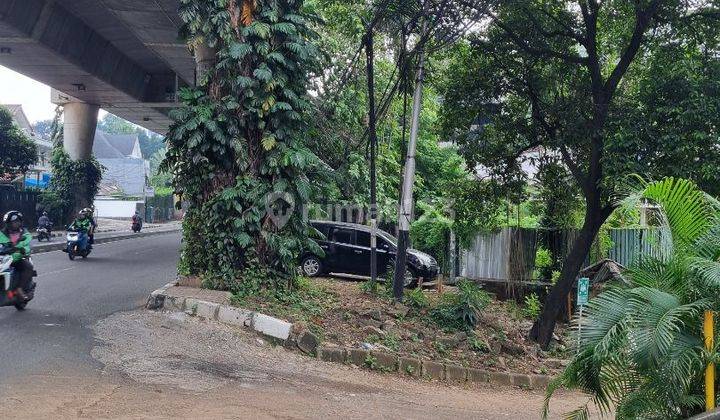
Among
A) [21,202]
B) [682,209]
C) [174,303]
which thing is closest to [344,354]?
[174,303]

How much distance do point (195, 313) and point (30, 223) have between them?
81.4 feet

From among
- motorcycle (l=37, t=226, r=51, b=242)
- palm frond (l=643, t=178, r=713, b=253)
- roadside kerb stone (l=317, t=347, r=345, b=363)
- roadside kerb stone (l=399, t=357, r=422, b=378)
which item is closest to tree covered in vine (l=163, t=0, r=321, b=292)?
roadside kerb stone (l=317, t=347, r=345, b=363)

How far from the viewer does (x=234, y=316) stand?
9484 millimetres

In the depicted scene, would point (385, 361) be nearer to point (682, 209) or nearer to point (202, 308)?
point (202, 308)

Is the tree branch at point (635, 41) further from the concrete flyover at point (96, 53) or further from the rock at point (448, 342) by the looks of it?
the concrete flyover at point (96, 53)

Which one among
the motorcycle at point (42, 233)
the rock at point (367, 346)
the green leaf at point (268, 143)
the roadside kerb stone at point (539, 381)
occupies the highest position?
the green leaf at point (268, 143)

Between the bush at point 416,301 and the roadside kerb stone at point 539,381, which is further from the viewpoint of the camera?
the bush at point 416,301

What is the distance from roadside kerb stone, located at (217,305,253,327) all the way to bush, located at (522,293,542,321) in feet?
25.7

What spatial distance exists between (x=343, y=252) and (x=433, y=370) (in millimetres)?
9373

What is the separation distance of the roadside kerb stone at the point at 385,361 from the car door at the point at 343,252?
9.38 meters

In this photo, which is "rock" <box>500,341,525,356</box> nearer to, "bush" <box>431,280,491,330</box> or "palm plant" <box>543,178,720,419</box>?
"bush" <box>431,280,491,330</box>

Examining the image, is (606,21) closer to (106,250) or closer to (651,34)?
(651,34)

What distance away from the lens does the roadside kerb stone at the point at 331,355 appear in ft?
29.7

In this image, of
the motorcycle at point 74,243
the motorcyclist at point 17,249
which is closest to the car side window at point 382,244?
the motorcycle at point 74,243
